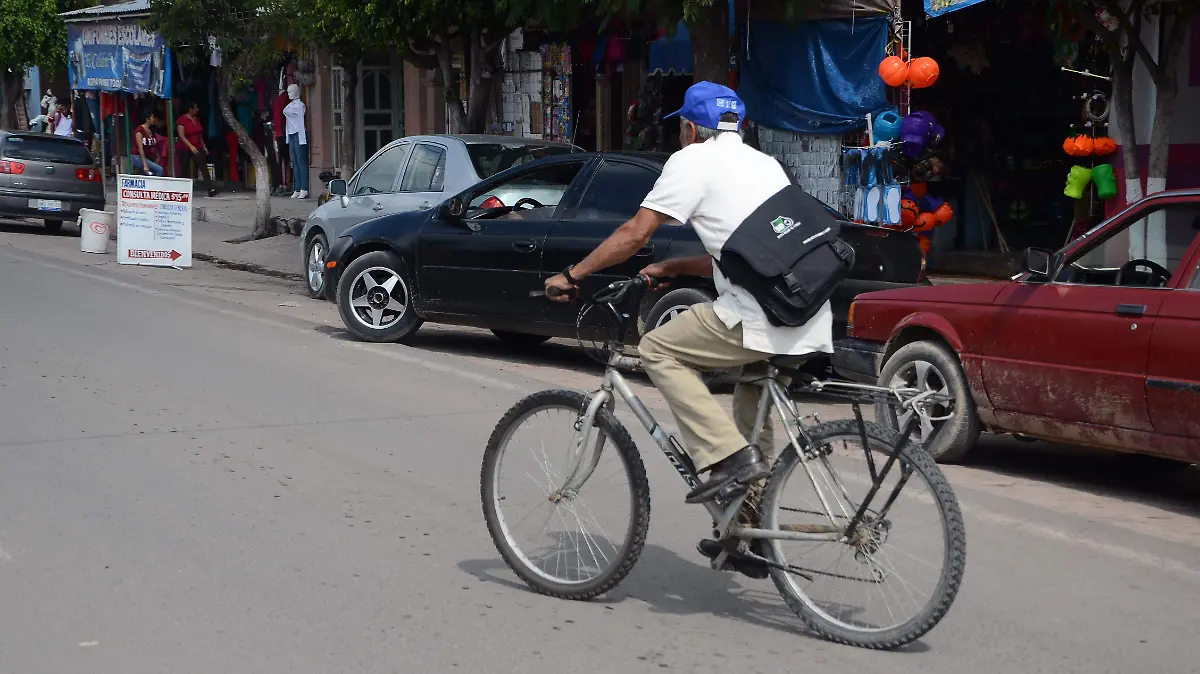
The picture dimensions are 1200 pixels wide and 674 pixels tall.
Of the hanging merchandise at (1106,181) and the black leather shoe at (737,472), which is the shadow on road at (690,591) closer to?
the black leather shoe at (737,472)

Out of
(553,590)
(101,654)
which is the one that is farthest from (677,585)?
(101,654)

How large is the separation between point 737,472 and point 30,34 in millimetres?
37016

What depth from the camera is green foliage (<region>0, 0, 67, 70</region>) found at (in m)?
36.9

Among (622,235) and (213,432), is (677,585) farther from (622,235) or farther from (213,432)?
(213,432)

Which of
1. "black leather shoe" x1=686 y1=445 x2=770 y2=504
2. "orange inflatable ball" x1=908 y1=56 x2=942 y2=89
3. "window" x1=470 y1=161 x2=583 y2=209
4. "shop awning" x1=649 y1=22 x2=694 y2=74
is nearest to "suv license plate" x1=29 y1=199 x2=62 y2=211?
"shop awning" x1=649 y1=22 x2=694 y2=74

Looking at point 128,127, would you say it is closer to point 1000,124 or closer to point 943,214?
point 1000,124

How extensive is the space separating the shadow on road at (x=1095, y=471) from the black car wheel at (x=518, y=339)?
15.1 feet

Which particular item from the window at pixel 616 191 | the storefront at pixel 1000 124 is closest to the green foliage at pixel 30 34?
the storefront at pixel 1000 124

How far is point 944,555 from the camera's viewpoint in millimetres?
4434

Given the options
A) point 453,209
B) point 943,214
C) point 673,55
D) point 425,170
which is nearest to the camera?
point 453,209

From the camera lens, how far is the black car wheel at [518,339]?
12.2 meters

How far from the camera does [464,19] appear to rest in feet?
57.5

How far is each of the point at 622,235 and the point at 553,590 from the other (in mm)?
1327

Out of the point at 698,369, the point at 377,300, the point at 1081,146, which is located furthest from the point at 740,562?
the point at 1081,146
